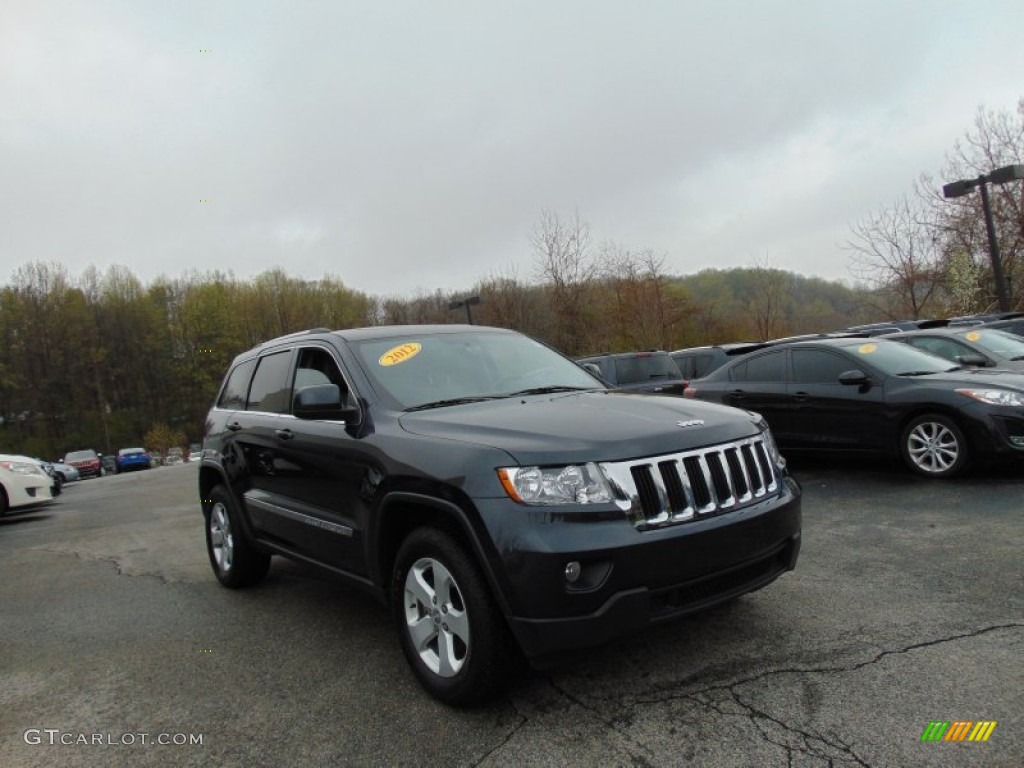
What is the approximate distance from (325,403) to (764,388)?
240 inches

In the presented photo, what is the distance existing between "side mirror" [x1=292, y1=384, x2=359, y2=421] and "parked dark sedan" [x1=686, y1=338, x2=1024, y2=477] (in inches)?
224

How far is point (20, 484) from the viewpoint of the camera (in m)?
12.1

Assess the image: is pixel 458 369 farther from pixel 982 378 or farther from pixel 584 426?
pixel 982 378

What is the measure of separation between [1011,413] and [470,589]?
5885 mm

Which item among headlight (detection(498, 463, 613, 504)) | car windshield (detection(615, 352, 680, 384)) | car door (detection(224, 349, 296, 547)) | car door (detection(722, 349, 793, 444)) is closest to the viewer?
headlight (detection(498, 463, 613, 504))

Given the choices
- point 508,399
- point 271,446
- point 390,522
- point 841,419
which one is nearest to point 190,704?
point 390,522

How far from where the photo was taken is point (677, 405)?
11.7ft

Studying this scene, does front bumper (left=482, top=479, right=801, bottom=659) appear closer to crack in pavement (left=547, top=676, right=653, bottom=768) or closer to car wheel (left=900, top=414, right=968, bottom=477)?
crack in pavement (left=547, top=676, right=653, bottom=768)

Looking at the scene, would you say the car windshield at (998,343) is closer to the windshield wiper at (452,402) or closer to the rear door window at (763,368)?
the rear door window at (763,368)

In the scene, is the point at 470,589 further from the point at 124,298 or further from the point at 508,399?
the point at 124,298

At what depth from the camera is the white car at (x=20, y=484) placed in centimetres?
1195

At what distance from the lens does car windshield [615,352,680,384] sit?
486 inches

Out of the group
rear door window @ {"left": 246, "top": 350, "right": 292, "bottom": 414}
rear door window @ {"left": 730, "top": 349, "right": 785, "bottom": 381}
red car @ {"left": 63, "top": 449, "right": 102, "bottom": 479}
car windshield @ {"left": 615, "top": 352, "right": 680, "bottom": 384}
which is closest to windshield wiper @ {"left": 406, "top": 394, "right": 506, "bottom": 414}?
rear door window @ {"left": 246, "top": 350, "right": 292, "bottom": 414}

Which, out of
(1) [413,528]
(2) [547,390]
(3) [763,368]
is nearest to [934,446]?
(3) [763,368]
